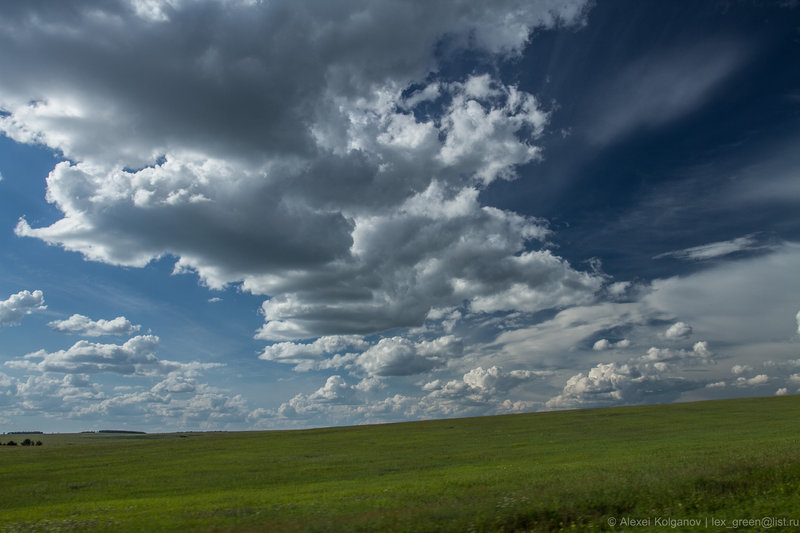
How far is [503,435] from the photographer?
260ft

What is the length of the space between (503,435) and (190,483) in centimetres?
5163

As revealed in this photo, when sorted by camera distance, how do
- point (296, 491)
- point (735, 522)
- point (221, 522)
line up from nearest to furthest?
1. point (735, 522)
2. point (221, 522)
3. point (296, 491)

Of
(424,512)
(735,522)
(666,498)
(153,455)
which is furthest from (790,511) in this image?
(153,455)

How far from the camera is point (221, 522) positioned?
68.7ft

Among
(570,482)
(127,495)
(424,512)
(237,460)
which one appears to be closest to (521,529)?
(424,512)

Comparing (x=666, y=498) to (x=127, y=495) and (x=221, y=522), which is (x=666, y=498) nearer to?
(x=221, y=522)

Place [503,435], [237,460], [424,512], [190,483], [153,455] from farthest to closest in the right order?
[503,435] → [153,455] → [237,460] → [190,483] → [424,512]

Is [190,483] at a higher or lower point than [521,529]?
lower

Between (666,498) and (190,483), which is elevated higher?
(666,498)

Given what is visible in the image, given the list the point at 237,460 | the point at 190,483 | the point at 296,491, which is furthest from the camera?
the point at 237,460

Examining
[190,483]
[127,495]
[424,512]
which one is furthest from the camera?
[190,483]

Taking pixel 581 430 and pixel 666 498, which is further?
pixel 581 430

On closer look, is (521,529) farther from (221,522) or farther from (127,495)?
(127,495)

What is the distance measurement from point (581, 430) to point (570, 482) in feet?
196
